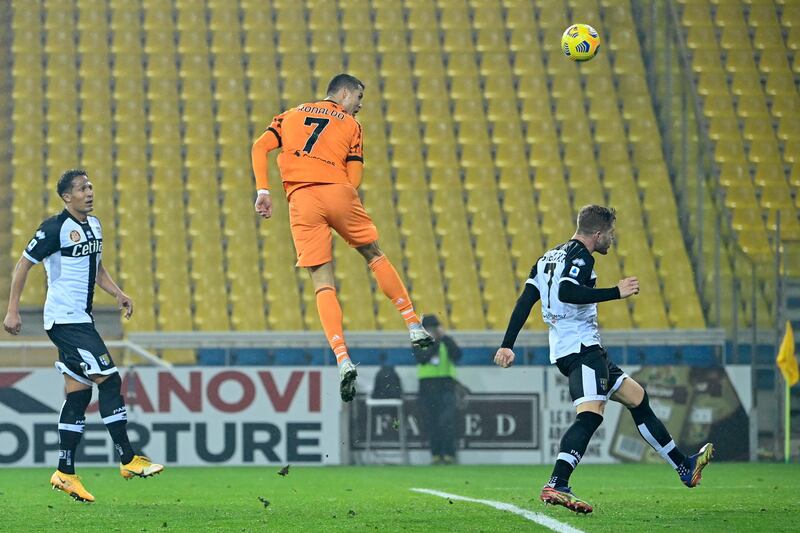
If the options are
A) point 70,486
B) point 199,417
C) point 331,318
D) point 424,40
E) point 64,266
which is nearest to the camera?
point 331,318

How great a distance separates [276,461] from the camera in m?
14.5

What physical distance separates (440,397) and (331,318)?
6759 mm

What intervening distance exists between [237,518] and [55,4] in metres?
16.1

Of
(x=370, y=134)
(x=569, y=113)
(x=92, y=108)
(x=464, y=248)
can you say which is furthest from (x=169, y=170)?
(x=569, y=113)

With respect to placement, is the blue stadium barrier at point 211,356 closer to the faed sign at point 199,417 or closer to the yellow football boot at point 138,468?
the faed sign at point 199,417

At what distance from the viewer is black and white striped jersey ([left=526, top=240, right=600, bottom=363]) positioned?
7344mm

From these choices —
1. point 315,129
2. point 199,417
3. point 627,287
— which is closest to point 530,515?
point 627,287

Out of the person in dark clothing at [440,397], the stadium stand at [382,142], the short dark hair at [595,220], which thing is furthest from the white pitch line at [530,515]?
the stadium stand at [382,142]

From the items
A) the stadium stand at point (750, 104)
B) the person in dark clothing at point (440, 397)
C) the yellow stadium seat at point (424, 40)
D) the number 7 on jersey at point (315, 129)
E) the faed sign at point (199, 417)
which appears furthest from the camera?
the yellow stadium seat at point (424, 40)

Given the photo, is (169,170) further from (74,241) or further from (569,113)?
(74,241)

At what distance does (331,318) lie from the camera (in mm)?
Answer: 8094

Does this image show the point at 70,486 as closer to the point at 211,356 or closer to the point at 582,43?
the point at 582,43

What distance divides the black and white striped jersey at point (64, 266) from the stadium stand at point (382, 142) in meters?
9.50

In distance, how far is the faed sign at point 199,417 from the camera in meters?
14.4
